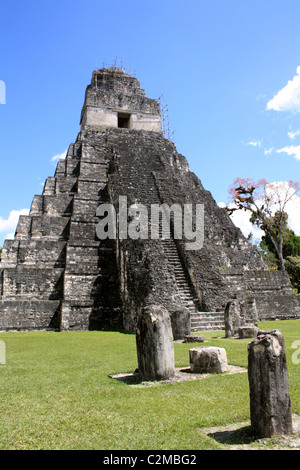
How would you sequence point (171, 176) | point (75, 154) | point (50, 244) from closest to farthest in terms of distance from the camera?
point (50, 244)
point (171, 176)
point (75, 154)

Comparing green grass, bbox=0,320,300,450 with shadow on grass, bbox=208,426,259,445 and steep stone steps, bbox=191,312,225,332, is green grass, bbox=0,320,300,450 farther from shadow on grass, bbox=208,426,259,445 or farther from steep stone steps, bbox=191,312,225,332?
steep stone steps, bbox=191,312,225,332

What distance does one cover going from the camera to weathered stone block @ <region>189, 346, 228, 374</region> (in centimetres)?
519

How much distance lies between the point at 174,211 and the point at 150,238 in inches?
97.3

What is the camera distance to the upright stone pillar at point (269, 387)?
9.61 feet

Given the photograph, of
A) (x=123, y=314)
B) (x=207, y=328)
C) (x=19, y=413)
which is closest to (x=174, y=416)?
(x=19, y=413)

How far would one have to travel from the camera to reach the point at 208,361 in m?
5.21

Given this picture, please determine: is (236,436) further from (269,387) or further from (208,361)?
(208,361)

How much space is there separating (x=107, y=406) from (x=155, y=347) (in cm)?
126

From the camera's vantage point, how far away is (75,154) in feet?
66.8

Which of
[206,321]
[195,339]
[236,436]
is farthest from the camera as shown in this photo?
[206,321]

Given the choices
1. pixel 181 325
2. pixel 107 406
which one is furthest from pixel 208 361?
pixel 181 325

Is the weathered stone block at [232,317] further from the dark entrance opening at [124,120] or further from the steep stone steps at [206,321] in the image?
the dark entrance opening at [124,120]

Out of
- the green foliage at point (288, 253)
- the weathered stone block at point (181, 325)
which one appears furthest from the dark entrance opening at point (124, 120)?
the weathered stone block at point (181, 325)
